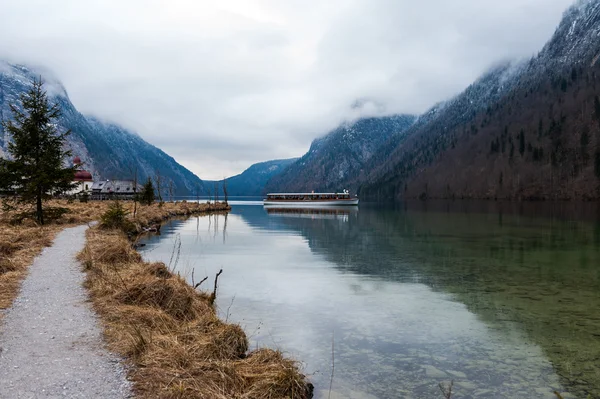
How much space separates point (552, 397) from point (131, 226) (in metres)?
38.8

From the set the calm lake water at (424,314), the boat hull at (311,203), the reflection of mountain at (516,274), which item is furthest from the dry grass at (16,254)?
the boat hull at (311,203)

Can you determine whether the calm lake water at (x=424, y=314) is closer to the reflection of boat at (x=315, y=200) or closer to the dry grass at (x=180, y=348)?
the dry grass at (x=180, y=348)

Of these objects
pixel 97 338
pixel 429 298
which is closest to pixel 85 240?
pixel 97 338

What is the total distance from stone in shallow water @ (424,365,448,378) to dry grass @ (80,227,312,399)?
322cm

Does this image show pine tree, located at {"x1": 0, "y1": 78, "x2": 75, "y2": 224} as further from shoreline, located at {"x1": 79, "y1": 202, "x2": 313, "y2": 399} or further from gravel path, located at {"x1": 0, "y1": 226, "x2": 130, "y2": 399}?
gravel path, located at {"x1": 0, "y1": 226, "x2": 130, "y2": 399}

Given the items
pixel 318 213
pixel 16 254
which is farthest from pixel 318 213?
pixel 16 254

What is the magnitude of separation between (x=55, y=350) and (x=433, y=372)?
8.65 m

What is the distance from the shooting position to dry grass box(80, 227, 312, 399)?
7770 mm

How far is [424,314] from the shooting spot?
15.9 metres

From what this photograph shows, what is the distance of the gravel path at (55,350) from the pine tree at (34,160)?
2179 centimetres

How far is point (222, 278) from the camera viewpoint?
899 inches

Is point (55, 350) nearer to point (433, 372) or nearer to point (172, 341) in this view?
point (172, 341)

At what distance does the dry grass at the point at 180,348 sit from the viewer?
25.5ft

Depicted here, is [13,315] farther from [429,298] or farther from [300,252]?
[300,252]
